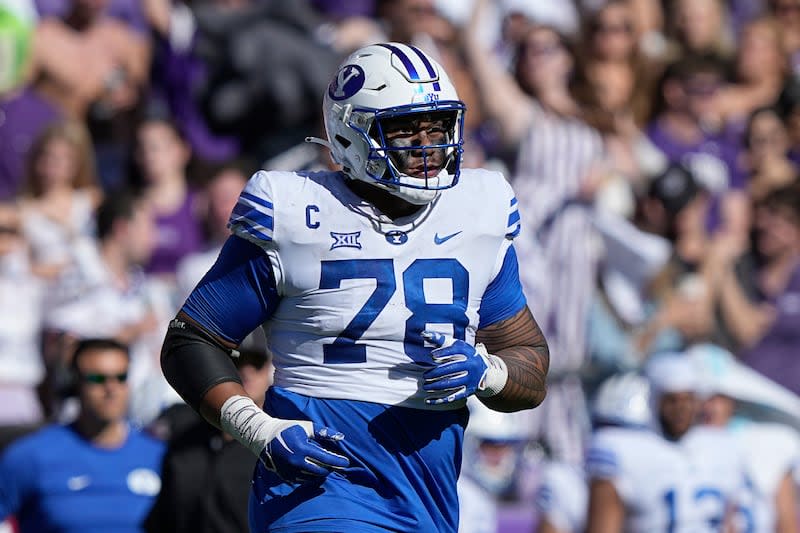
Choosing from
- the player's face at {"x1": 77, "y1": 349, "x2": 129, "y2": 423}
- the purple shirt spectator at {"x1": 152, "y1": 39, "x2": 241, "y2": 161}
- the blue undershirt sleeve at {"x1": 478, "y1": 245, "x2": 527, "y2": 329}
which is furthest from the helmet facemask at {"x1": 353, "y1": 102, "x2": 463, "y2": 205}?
the purple shirt spectator at {"x1": 152, "y1": 39, "x2": 241, "y2": 161}

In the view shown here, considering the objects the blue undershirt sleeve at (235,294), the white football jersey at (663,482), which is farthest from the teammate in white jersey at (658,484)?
the blue undershirt sleeve at (235,294)

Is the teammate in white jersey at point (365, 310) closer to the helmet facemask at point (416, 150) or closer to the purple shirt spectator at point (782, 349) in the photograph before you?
the helmet facemask at point (416, 150)

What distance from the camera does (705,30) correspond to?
38.9 feet

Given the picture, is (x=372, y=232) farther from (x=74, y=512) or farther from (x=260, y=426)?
(x=74, y=512)

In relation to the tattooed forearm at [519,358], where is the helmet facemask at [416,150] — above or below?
above

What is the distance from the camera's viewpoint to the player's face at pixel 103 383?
7.15 meters

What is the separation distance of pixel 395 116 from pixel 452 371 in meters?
0.70

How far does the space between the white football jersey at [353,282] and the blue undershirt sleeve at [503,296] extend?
150 mm

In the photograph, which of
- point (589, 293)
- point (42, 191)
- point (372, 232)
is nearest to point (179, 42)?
point (42, 191)

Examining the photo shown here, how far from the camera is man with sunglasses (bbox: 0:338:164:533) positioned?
23.4ft

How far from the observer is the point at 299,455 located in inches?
165

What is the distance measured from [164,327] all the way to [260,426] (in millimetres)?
4583

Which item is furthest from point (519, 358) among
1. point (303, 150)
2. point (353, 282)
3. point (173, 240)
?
point (173, 240)

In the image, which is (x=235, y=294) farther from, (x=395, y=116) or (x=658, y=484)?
(x=658, y=484)
